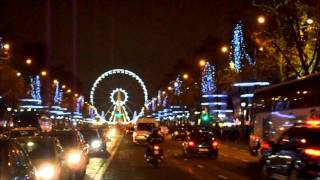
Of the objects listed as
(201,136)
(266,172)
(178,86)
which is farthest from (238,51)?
(178,86)

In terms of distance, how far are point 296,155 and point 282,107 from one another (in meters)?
17.2

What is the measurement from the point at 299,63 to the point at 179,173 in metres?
24.1

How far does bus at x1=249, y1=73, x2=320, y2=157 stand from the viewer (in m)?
Result: 30.5

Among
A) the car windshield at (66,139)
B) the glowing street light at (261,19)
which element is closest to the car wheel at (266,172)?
the car windshield at (66,139)

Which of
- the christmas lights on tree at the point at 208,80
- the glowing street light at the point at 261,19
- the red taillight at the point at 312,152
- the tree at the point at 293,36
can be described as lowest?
the red taillight at the point at 312,152

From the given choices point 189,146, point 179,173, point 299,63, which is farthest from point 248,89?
point 179,173

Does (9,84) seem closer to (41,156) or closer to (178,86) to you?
(178,86)

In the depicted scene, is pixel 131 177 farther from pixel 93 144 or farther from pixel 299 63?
pixel 299 63

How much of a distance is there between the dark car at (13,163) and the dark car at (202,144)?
28677 millimetres

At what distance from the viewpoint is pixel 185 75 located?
12156cm

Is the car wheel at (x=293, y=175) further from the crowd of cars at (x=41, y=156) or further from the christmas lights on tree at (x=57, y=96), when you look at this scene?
the christmas lights on tree at (x=57, y=96)

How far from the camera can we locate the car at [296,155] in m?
17.4

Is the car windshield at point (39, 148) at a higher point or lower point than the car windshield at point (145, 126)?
lower

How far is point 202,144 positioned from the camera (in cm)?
4238
